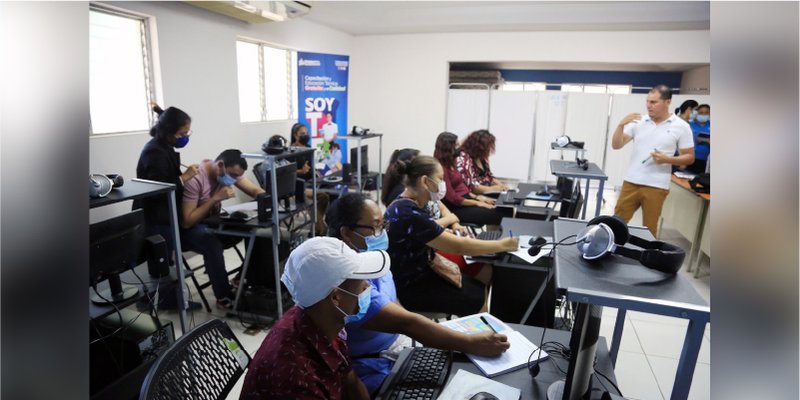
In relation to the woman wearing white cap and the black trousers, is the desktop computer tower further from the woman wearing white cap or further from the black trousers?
the black trousers

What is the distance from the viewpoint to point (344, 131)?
6.87m

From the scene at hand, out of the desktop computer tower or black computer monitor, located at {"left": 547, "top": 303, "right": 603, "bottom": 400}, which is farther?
the desktop computer tower

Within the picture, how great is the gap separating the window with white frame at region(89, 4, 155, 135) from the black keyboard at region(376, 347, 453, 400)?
10.8ft

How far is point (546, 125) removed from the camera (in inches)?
297

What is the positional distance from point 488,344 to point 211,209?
2360 mm

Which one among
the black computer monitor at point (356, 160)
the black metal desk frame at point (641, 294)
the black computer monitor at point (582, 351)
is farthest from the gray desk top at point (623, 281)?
the black computer monitor at point (356, 160)

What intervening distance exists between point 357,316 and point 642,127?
3187 millimetres

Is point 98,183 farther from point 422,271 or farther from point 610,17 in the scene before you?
point 610,17

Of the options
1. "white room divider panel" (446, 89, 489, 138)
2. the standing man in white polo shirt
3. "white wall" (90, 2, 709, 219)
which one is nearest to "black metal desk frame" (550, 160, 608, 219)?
the standing man in white polo shirt

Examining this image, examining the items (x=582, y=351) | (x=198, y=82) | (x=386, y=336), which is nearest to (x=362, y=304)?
(x=386, y=336)

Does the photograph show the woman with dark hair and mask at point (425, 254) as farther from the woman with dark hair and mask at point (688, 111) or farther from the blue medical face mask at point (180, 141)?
the woman with dark hair and mask at point (688, 111)

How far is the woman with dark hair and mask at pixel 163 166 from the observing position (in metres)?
2.78

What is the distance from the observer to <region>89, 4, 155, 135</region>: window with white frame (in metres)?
3.52
